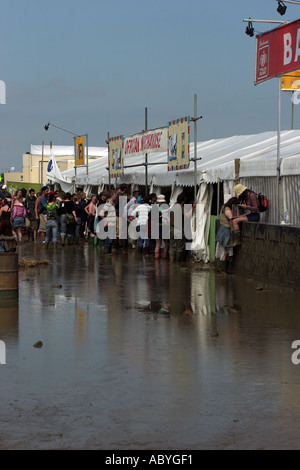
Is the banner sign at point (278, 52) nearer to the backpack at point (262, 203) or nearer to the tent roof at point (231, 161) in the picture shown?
the tent roof at point (231, 161)

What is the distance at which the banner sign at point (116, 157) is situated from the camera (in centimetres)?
2870

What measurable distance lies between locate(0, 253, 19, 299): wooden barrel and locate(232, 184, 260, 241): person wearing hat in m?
6.31

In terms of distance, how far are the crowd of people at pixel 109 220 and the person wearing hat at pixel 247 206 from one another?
3.28 m

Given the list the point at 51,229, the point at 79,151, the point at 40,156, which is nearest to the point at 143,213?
the point at 51,229

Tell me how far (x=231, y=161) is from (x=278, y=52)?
5.47m

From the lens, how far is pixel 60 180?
39781 mm

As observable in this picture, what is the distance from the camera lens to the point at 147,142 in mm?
25844

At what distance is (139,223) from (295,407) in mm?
16602

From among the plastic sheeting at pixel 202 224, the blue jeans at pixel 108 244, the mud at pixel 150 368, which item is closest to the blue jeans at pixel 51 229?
the blue jeans at pixel 108 244

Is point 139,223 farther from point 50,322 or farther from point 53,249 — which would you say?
point 50,322

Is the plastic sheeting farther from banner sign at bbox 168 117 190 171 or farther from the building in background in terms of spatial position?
the building in background

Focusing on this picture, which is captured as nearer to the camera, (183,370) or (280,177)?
(183,370)

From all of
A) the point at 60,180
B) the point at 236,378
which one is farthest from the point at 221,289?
the point at 60,180

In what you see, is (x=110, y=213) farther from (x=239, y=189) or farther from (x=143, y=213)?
(x=239, y=189)
